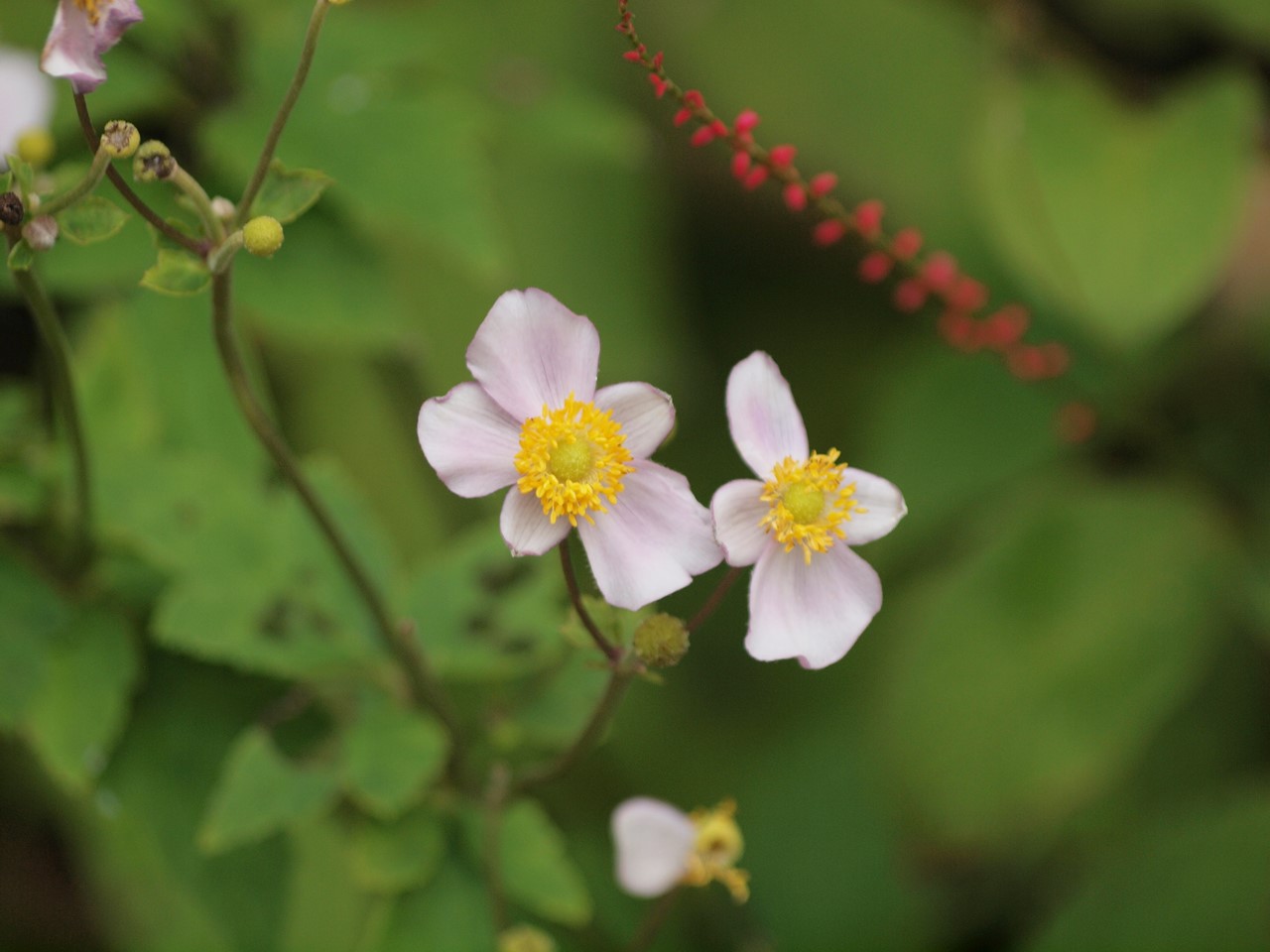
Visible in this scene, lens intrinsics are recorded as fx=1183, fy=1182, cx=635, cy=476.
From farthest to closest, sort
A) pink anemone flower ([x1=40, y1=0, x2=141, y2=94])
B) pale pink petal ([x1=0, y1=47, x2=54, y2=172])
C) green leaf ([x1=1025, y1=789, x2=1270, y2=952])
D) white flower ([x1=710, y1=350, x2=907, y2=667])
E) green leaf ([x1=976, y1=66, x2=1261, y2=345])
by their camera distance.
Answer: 1. green leaf ([x1=976, y1=66, x2=1261, y2=345])
2. green leaf ([x1=1025, y1=789, x2=1270, y2=952])
3. pale pink petal ([x1=0, y1=47, x2=54, y2=172])
4. white flower ([x1=710, y1=350, x2=907, y2=667])
5. pink anemone flower ([x1=40, y1=0, x2=141, y2=94])

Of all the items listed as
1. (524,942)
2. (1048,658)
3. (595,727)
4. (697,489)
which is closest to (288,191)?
(595,727)

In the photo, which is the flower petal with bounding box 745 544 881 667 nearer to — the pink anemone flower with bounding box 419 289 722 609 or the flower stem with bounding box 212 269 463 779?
the pink anemone flower with bounding box 419 289 722 609

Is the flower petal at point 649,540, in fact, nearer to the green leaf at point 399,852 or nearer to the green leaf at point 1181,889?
the green leaf at point 399,852

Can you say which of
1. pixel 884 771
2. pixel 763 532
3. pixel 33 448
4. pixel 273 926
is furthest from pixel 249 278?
pixel 884 771

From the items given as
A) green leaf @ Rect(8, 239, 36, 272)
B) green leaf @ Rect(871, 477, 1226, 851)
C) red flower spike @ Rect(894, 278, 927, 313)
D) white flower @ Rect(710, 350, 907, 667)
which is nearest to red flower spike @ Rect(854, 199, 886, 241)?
red flower spike @ Rect(894, 278, 927, 313)

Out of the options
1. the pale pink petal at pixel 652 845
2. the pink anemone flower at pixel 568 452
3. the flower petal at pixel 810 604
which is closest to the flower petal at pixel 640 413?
the pink anemone flower at pixel 568 452

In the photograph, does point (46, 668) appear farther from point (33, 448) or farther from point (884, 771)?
point (884, 771)

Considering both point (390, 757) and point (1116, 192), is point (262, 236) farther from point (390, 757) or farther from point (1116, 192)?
point (1116, 192)
